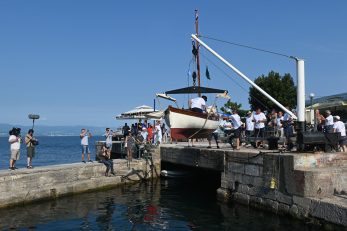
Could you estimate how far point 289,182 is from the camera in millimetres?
11148

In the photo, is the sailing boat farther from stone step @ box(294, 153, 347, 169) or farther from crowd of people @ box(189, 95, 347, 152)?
stone step @ box(294, 153, 347, 169)

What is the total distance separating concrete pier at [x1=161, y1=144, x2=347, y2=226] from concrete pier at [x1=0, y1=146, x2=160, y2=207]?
525cm

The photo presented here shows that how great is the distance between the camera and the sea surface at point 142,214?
11.0 m

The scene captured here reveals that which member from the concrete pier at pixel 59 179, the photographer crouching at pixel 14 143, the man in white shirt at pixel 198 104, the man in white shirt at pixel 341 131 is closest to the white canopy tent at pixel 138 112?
the concrete pier at pixel 59 179

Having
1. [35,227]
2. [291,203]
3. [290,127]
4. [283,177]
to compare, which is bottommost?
[35,227]

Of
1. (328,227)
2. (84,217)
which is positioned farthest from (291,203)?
(84,217)

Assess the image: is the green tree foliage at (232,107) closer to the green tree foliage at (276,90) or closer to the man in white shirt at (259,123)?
the green tree foliage at (276,90)

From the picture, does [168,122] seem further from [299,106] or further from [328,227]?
[328,227]

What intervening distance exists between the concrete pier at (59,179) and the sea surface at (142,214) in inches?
12.8

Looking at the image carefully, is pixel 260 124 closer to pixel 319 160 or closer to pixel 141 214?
pixel 319 160

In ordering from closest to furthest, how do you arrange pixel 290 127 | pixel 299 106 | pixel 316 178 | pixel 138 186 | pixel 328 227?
1. pixel 328 227
2. pixel 316 178
3. pixel 299 106
4. pixel 290 127
5. pixel 138 186

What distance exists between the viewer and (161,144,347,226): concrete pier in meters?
10.2

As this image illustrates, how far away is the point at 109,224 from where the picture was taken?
448 inches

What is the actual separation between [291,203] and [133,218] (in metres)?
4.65
